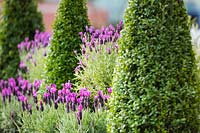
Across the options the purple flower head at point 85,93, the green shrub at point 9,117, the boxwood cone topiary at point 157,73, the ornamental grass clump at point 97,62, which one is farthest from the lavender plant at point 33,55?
the boxwood cone topiary at point 157,73

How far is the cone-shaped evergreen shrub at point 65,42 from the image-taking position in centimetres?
406

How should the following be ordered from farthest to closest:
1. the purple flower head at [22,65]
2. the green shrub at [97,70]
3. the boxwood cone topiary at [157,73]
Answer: the purple flower head at [22,65] → the green shrub at [97,70] → the boxwood cone topiary at [157,73]

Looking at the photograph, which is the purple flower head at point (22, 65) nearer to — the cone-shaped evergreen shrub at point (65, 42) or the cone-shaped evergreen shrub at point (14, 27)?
the cone-shaped evergreen shrub at point (14, 27)

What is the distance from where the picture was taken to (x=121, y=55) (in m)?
3.03

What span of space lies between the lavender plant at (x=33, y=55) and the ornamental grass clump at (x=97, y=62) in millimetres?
1082

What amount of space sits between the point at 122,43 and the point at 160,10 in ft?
1.05

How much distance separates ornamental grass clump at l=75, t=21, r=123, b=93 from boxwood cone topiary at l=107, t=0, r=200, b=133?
0.78 m

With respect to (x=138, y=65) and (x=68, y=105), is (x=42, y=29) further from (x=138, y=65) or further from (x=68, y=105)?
(x=138, y=65)

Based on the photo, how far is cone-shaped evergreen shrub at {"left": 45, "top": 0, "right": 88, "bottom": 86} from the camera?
406 cm

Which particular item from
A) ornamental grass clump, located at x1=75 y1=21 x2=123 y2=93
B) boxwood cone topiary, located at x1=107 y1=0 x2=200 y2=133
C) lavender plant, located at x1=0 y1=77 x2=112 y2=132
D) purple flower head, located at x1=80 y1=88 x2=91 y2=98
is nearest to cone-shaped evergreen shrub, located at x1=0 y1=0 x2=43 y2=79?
lavender plant, located at x1=0 y1=77 x2=112 y2=132

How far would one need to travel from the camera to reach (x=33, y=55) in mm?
5254

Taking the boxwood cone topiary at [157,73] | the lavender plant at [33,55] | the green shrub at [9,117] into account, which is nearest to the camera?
the boxwood cone topiary at [157,73]

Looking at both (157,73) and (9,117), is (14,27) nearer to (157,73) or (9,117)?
(9,117)

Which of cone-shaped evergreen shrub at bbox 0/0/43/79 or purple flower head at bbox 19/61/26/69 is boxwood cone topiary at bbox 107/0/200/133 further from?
cone-shaped evergreen shrub at bbox 0/0/43/79
